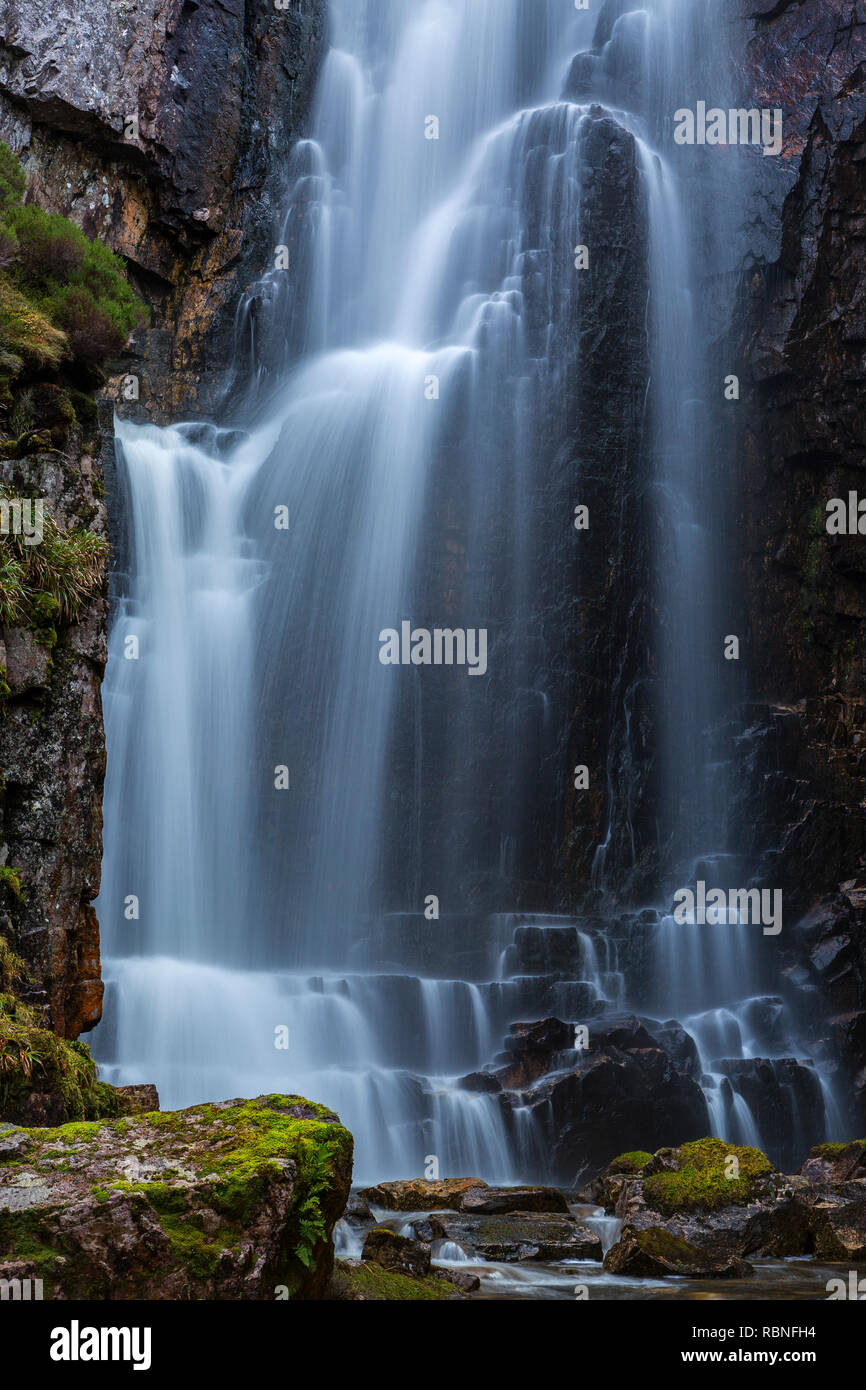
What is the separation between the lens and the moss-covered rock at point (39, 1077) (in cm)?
787

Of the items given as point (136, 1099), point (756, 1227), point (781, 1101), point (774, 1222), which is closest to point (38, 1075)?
point (136, 1099)

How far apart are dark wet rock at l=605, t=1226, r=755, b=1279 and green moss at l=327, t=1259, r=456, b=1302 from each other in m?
2.96

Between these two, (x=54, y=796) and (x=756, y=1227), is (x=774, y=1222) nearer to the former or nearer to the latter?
(x=756, y=1227)

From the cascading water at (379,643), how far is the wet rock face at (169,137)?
3.26 feet

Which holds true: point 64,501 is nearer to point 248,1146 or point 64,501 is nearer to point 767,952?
point 248,1146

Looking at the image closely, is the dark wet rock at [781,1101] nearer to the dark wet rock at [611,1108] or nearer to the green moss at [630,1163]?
the dark wet rock at [611,1108]

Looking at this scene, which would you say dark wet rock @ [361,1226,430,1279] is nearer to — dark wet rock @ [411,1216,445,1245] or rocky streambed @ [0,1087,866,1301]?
rocky streambed @ [0,1087,866,1301]

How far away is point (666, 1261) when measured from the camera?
9.87 meters

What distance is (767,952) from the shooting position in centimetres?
2078

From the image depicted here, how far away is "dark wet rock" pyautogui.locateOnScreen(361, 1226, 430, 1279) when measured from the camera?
322 inches

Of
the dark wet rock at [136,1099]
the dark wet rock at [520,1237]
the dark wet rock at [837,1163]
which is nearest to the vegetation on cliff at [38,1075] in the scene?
the dark wet rock at [136,1099]

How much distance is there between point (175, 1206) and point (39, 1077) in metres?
3.25

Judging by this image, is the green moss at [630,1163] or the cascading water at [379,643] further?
the cascading water at [379,643]

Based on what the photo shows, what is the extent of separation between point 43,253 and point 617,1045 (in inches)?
520
